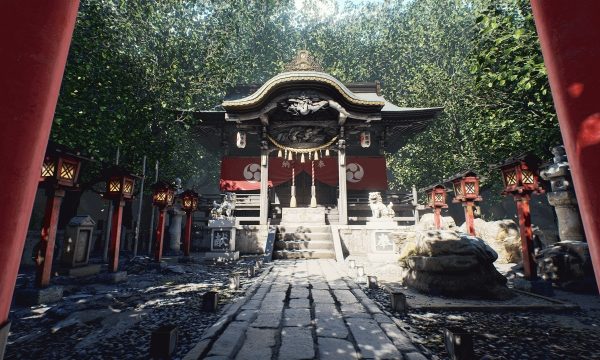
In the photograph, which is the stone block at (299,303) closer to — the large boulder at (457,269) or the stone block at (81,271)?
the large boulder at (457,269)

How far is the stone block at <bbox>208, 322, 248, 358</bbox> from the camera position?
2343 mm

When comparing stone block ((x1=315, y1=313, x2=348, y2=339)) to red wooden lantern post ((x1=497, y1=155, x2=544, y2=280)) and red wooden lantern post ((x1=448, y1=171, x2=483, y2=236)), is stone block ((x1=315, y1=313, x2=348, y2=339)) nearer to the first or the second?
red wooden lantern post ((x1=497, y1=155, x2=544, y2=280))

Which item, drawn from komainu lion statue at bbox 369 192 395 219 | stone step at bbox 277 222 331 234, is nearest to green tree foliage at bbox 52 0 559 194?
komainu lion statue at bbox 369 192 395 219

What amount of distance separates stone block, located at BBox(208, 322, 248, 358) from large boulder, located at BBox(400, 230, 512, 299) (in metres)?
3.55

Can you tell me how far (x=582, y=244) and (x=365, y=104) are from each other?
868cm

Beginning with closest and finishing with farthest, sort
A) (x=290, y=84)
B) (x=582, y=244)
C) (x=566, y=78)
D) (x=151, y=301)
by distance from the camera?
(x=566, y=78) → (x=151, y=301) → (x=582, y=244) → (x=290, y=84)

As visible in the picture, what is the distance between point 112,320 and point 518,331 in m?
5.10

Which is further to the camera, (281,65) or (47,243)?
(281,65)

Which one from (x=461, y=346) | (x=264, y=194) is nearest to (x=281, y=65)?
(x=264, y=194)

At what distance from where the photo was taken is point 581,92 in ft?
3.70

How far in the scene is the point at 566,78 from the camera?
118 centimetres

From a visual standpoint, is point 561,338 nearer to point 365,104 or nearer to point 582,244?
point 582,244

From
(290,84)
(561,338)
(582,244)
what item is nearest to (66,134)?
(290,84)

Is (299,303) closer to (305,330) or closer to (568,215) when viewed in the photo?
(305,330)
